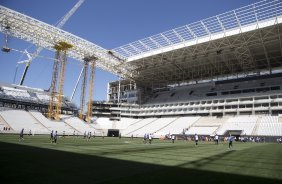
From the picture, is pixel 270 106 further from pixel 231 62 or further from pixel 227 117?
pixel 231 62

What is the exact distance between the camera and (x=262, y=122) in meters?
62.3

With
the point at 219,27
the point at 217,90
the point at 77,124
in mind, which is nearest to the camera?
the point at 219,27

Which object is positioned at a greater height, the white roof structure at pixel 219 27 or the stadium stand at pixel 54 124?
the white roof structure at pixel 219 27

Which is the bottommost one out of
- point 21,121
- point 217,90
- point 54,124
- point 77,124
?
point 54,124

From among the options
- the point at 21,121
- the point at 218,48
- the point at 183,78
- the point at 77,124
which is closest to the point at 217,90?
the point at 183,78

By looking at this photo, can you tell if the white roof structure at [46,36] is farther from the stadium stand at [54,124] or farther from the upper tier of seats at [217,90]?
the upper tier of seats at [217,90]

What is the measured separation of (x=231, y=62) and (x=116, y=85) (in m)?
56.1

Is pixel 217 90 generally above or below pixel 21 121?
above

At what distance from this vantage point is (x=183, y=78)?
3620 inches

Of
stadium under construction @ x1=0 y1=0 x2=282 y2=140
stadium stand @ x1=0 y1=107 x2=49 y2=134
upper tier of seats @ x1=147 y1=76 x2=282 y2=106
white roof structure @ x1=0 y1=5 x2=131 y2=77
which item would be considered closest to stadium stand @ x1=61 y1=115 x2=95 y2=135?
stadium under construction @ x1=0 y1=0 x2=282 y2=140

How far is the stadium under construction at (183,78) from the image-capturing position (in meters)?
55.0

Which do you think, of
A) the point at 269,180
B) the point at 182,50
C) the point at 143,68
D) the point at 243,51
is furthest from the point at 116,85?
the point at 269,180

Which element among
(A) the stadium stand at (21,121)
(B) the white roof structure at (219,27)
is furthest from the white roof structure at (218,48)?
(A) the stadium stand at (21,121)

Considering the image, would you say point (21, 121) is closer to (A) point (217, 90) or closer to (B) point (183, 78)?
(B) point (183, 78)
